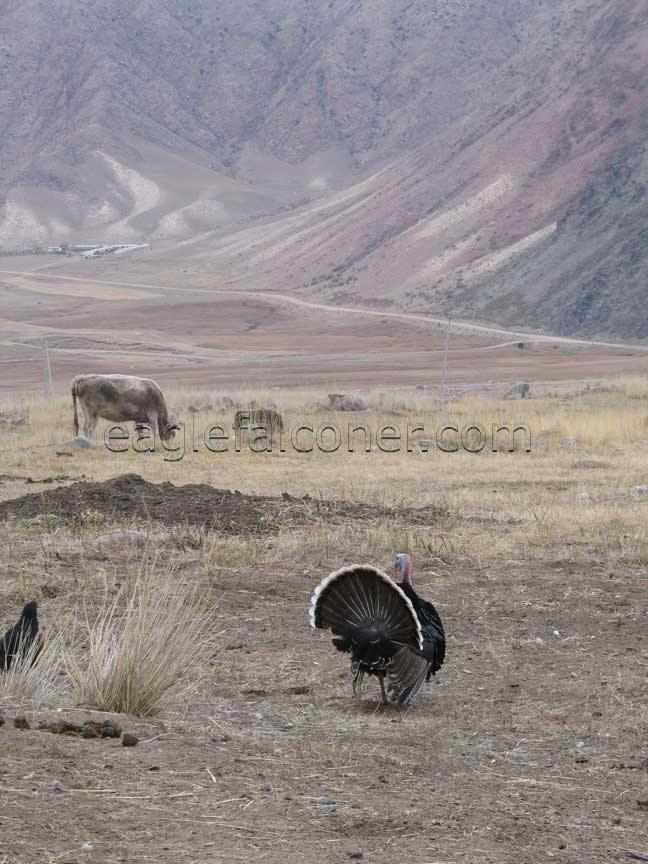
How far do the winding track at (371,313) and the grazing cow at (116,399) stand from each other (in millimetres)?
46711

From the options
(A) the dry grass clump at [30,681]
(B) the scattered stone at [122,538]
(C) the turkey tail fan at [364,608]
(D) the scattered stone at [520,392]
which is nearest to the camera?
(A) the dry grass clump at [30,681]

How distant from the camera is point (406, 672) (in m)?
6.43

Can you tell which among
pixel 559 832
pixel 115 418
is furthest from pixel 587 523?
pixel 115 418

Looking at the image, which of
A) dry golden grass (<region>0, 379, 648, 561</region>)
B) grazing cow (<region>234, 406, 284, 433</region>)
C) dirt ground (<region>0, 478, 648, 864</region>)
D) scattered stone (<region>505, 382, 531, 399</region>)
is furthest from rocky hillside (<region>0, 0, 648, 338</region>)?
dirt ground (<region>0, 478, 648, 864</region>)

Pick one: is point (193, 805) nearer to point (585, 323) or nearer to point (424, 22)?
point (585, 323)

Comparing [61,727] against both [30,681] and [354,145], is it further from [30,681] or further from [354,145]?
[354,145]

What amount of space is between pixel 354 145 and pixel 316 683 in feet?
468

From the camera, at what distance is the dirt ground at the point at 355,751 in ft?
13.5

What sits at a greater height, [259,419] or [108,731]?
[259,419]

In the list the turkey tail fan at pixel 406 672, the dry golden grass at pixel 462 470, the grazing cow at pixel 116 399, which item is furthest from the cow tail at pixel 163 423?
the turkey tail fan at pixel 406 672

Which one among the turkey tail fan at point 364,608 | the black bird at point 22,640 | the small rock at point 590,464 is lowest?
the black bird at point 22,640

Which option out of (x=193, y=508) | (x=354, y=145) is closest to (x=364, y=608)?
(x=193, y=508)

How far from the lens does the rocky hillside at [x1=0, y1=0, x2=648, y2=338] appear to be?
3253 inches

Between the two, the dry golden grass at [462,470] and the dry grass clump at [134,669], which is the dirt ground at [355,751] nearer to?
the dry grass clump at [134,669]
